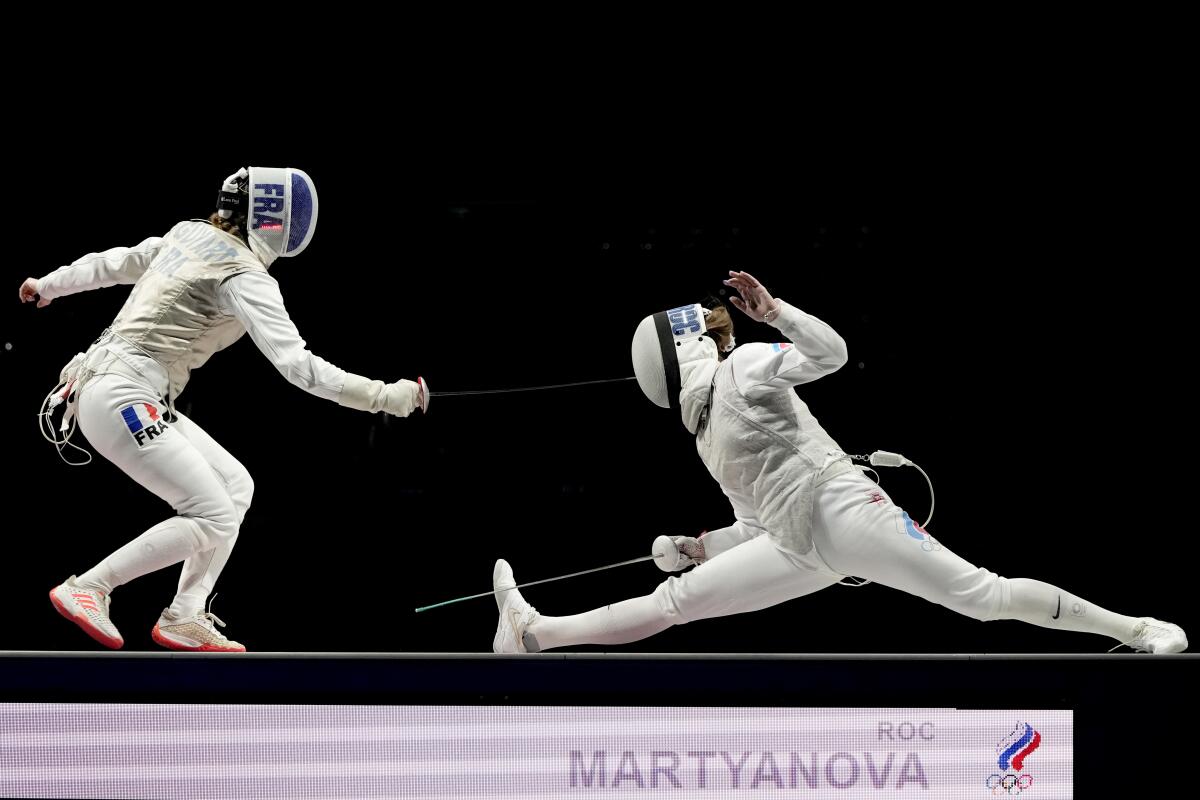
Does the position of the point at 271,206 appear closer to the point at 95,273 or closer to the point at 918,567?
the point at 95,273

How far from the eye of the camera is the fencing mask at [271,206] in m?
3.01

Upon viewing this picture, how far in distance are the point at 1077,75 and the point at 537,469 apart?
194cm

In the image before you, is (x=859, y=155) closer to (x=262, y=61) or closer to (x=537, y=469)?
(x=537, y=469)

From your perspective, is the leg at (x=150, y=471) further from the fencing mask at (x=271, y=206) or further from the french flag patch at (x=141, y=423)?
the fencing mask at (x=271, y=206)

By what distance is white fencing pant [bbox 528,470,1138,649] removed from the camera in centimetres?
Answer: 277

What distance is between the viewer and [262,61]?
348 cm

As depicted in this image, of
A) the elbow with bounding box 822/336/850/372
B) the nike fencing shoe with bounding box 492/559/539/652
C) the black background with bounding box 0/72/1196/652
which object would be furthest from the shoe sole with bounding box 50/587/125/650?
the elbow with bounding box 822/336/850/372

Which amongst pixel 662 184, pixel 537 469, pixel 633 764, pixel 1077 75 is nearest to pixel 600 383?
pixel 537 469

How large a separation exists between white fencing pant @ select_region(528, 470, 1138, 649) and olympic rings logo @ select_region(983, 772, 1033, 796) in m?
0.40

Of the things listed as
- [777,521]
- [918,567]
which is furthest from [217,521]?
[918,567]

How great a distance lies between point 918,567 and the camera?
2.76 meters

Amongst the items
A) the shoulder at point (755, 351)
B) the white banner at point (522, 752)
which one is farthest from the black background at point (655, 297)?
the white banner at point (522, 752)

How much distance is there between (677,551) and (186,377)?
132cm

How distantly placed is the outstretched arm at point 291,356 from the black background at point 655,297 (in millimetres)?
577
